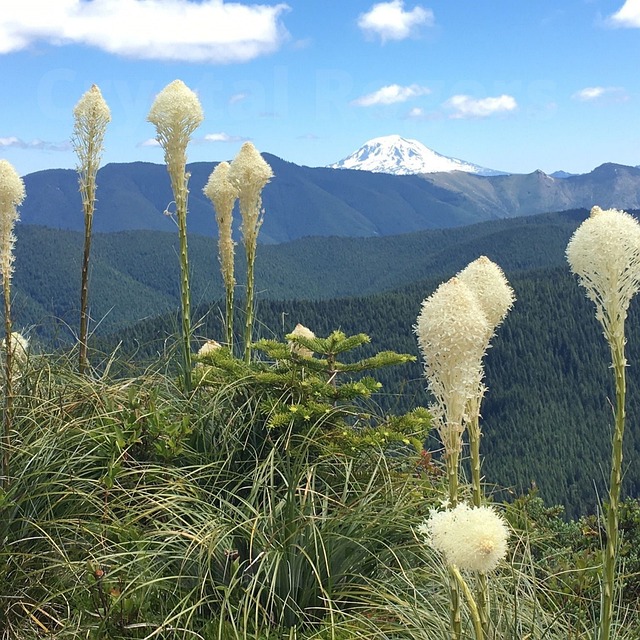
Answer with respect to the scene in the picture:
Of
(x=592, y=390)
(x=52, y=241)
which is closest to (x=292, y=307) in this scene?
(x=592, y=390)

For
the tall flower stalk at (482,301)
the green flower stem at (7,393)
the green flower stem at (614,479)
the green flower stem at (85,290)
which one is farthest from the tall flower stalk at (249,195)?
the green flower stem at (614,479)

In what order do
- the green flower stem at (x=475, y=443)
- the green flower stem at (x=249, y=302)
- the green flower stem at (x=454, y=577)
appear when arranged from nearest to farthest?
the green flower stem at (x=454, y=577) → the green flower stem at (x=475, y=443) → the green flower stem at (x=249, y=302)

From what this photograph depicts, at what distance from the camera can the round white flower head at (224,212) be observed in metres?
7.28

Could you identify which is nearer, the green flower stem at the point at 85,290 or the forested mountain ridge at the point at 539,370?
the green flower stem at the point at 85,290

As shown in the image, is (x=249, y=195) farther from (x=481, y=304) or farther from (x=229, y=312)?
(x=481, y=304)

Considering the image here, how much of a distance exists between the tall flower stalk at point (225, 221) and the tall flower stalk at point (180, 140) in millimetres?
1066

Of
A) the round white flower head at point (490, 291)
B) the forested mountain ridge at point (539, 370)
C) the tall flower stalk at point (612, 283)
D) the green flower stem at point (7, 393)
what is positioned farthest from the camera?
the forested mountain ridge at point (539, 370)

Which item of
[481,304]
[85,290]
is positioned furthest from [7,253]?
[481,304]

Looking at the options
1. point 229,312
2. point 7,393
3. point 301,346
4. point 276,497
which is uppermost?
point 229,312

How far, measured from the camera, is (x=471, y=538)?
2.34m

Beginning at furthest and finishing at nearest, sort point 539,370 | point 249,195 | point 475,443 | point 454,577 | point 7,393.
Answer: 1. point 539,370
2. point 249,195
3. point 7,393
4. point 475,443
5. point 454,577

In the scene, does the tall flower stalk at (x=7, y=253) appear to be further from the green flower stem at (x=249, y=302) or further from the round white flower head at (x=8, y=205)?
the green flower stem at (x=249, y=302)

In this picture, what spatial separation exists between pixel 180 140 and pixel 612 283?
3998 mm

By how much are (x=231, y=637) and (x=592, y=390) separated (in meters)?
124
